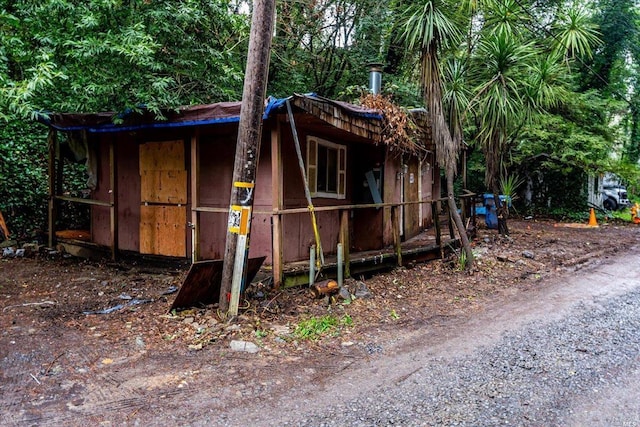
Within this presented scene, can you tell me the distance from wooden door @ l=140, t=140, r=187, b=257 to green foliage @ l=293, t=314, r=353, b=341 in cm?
324

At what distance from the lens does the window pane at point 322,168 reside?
7.26m

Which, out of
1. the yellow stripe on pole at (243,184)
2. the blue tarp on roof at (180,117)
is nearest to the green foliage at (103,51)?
the blue tarp on roof at (180,117)

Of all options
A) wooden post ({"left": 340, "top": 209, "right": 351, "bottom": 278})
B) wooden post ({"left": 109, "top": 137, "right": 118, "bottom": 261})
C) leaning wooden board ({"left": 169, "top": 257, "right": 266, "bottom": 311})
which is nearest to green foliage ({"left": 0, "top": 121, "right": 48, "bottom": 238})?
wooden post ({"left": 109, "top": 137, "right": 118, "bottom": 261})

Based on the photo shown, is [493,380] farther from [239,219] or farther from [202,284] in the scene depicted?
[202,284]

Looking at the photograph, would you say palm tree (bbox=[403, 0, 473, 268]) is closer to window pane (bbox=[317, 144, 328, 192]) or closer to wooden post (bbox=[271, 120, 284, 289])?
window pane (bbox=[317, 144, 328, 192])

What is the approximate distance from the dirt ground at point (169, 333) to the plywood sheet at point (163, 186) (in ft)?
3.81

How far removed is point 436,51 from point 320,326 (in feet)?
16.4

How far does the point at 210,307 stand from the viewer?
16.5 ft

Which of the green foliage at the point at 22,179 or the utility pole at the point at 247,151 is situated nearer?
the utility pole at the point at 247,151

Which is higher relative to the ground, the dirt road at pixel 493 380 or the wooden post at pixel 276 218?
the wooden post at pixel 276 218

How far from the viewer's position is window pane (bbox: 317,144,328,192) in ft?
23.8

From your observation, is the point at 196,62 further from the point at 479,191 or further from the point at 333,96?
the point at 479,191

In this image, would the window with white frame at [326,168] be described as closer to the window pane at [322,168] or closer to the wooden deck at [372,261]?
the window pane at [322,168]

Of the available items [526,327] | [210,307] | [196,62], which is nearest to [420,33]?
[196,62]
